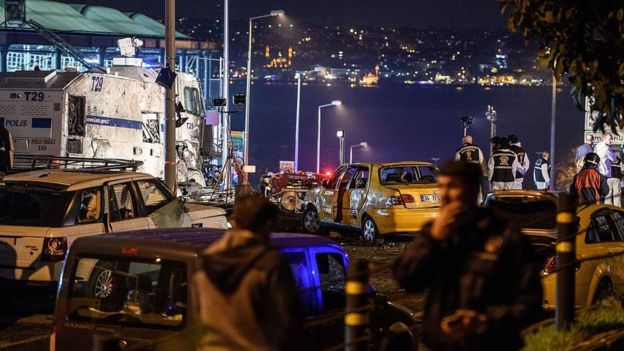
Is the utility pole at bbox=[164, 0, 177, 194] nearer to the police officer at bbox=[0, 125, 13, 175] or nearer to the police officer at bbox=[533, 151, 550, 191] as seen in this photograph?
the police officer at bbox=[0, 125, 13, 175]

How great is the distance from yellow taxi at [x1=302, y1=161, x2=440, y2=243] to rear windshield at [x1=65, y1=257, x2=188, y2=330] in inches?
488

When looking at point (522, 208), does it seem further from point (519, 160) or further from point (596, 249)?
Answer: point (519, 160)

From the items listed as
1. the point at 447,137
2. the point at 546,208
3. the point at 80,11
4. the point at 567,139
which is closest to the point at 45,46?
the point at 80,11

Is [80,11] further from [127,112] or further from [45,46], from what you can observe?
[127,112]

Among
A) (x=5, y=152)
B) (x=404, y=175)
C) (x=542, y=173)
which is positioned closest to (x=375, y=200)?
(x=404, y=175)

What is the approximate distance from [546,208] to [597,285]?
1.95 meters

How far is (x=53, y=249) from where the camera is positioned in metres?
11.6

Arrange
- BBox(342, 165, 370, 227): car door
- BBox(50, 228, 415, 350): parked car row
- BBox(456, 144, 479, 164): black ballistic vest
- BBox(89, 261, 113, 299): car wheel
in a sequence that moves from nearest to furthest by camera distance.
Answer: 1. BBox(50, 228, 415, 350): parked car row
2. BBox(89, 261, 113, 299): car wheel
3. BBox(456, 144, 479, 164): black ballistic vest
4. BBox(342, 165, 370, 227): car door

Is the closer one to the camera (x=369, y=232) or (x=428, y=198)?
(x=428, y=198)

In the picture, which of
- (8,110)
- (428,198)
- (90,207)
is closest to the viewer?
(90,207)

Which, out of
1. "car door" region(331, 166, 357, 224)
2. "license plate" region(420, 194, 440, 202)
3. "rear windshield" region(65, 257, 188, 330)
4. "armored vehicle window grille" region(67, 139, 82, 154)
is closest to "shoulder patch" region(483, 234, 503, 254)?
"rear windshield" region(65, 257, 188, 330)

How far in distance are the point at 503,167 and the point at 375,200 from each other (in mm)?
2587

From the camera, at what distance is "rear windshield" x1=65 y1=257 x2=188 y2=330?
6758 millimetres

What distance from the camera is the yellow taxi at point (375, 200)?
1920 cm
